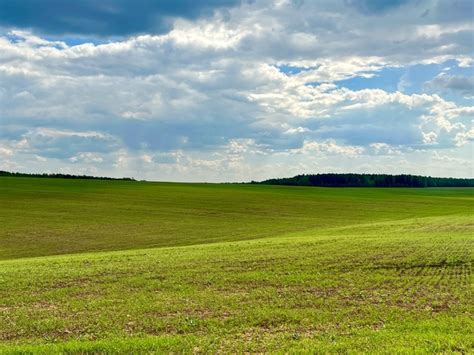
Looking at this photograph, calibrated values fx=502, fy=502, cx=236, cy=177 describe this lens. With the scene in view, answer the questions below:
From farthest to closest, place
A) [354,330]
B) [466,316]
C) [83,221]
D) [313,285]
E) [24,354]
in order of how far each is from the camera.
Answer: [83,221], [313,285], [466,316], [354,330], [24,354]

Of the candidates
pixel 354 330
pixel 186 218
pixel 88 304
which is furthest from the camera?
pixel 186 218

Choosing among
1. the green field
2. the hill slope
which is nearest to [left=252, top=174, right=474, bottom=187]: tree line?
the hill slope

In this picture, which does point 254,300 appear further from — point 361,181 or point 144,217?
point 361,181

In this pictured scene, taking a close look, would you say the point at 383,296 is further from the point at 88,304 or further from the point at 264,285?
the point at 88,304

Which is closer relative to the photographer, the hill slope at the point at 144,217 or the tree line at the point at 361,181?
the hill slope at the point at 144,217

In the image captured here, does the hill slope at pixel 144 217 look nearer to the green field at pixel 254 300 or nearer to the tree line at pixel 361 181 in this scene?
the green field at pixel 254 300

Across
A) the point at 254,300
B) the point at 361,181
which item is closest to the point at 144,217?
the point at 254,300

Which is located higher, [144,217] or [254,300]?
[254,300]

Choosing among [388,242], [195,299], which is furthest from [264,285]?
[388,242]

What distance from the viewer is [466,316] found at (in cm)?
1323

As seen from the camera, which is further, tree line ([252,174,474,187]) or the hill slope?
tree line ([252,174,474,187])

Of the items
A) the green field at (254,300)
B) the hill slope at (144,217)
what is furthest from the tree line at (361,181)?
the green field at (254,300)

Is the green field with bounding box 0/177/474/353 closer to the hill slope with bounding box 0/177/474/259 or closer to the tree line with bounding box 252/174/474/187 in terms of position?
the hill slope with bounding box 0/177/474/259

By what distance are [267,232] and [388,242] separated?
902 inches
